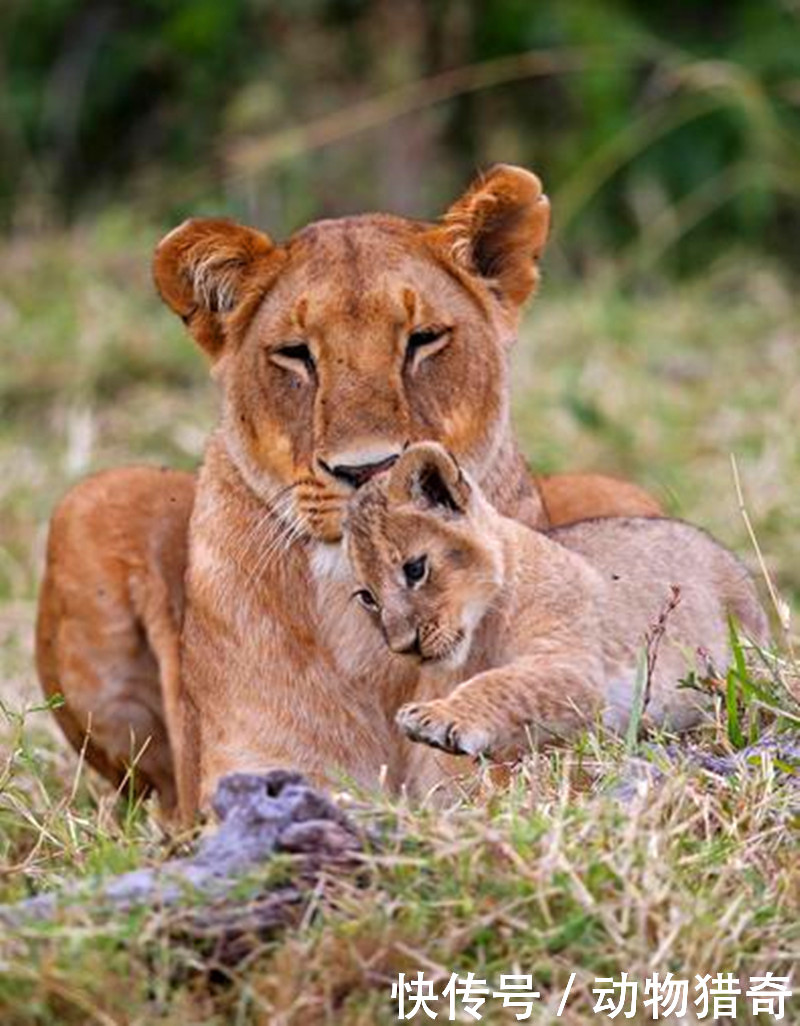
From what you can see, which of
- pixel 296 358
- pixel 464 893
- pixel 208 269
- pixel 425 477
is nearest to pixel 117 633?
pixel 208 269

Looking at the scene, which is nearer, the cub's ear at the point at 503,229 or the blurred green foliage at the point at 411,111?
the cub's ear at the point at 503,229

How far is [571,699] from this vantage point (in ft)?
16.1

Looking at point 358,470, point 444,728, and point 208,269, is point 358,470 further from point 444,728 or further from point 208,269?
point 208,269

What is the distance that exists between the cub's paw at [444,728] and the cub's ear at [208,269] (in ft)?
4.10

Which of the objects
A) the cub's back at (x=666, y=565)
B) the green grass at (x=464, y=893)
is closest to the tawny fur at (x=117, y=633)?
the green grass at (x=464, y=893)

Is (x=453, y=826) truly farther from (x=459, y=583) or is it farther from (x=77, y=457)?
(x=77, y=457)

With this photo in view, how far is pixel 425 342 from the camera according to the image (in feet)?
17.0

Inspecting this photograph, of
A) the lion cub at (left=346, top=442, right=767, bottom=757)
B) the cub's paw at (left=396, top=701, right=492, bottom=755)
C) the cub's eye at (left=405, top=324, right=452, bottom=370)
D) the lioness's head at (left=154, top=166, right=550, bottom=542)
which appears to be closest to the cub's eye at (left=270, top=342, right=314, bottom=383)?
the lioness's head at (left=154, top=166, right=550, bottom=542)

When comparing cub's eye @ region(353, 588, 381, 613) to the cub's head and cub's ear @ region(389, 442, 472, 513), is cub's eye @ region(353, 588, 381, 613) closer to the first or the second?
the cub's head

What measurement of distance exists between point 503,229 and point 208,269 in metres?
0.65

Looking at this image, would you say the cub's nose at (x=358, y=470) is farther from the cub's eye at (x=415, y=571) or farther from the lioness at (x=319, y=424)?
the cub's eye at (x=415, y=571)

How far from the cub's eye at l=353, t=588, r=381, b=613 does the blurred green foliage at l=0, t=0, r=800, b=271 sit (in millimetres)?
5899

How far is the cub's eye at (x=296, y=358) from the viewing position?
203 inches

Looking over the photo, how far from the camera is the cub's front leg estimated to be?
15.1 feet
